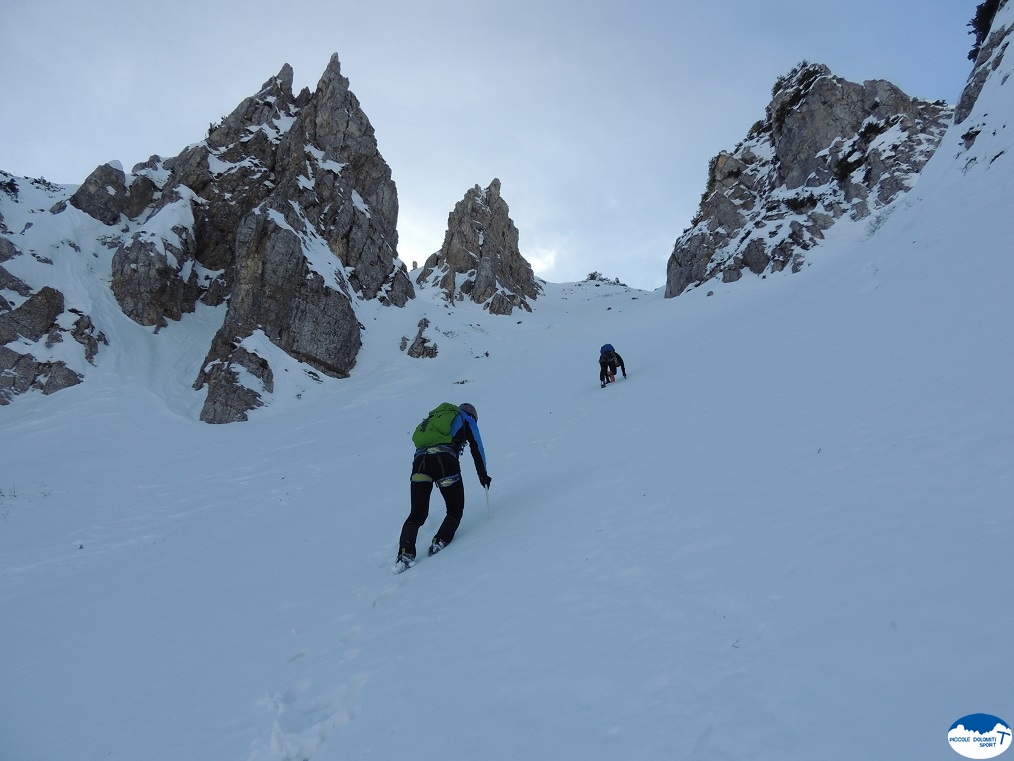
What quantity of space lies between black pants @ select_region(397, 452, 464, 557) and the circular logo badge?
231 inches

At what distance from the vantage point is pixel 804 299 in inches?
554

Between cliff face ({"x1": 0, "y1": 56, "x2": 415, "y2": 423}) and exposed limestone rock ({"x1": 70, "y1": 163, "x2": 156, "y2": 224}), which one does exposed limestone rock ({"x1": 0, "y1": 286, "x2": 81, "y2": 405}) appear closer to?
cliff face ({"x1": 0, "y1": 56, "x2": 415, "y2": 423})

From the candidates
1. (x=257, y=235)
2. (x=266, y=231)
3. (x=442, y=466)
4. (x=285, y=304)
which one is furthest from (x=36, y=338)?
(x=442, y=466)

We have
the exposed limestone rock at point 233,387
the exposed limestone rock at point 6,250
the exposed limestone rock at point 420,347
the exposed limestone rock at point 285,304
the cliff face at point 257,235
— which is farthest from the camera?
the exposed limestone rock at point 420,347

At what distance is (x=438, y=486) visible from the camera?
7445 mm

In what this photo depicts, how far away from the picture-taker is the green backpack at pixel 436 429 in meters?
7.60

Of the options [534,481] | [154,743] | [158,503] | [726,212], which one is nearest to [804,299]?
[534,481]

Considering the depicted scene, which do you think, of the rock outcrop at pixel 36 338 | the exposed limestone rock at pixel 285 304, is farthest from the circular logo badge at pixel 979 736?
the rock outcrop at pixel 36 338

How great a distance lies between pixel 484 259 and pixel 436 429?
5490 cm

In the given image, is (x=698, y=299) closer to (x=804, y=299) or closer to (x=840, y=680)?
(x=804, y=299)

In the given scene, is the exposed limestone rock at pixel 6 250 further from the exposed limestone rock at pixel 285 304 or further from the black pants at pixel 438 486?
the black pants at pixel 438 486

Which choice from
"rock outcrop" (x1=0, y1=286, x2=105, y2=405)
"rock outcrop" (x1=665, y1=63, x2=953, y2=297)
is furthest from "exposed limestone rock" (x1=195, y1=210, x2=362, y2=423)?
"rock outcrop" (x1=665, y1=63, x2=953, y2=297)

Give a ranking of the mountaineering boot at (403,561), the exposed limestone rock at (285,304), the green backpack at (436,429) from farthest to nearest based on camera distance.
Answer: the exposed limestone rock at (285,304)
the green backpack at (436,429)
the mountaineering boot at (403,561)

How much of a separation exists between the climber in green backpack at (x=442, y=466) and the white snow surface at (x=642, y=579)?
48 cm
